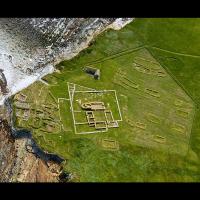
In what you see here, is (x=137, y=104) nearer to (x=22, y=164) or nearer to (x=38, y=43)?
(x=22, y=164)

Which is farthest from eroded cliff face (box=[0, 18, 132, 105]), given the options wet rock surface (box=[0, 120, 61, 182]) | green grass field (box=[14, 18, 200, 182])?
wet rock surface (box=[0, 120, 61, 182])

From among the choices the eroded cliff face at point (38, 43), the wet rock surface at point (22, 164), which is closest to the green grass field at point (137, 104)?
the wet rock surface at point (22, 164)

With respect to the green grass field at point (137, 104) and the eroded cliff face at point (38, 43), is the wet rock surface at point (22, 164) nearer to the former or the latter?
the green grass field at point (137, 104)
